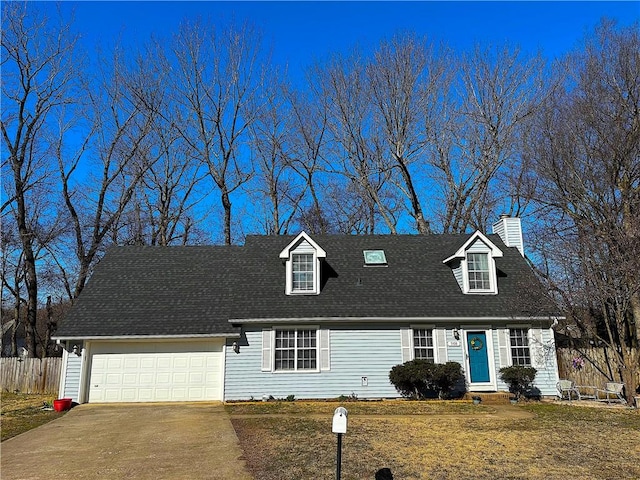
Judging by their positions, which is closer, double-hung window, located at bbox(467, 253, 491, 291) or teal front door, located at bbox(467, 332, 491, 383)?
teal front door, located at bbox(467, 332, 491, 383)

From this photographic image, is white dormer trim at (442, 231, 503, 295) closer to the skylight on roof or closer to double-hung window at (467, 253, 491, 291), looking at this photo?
double-hung window at (467, 253, 491, 291)

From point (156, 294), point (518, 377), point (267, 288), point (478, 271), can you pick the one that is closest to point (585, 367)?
point (518, 377)

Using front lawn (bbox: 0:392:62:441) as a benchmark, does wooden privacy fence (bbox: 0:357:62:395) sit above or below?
above

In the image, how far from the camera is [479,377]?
585 inches

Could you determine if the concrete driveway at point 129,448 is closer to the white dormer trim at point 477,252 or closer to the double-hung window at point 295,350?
the double-hung window at point 295,350

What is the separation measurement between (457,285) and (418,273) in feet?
4.68

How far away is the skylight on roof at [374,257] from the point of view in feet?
58.0

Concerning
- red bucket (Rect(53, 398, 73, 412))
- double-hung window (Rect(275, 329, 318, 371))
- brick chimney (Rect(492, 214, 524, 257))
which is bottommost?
red bucket (Rect(53, 398, 73, 412))

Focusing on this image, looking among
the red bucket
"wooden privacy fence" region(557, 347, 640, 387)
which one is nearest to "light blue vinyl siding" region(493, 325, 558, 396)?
"wooden privacy fence" region(557, 347, 640, 387)

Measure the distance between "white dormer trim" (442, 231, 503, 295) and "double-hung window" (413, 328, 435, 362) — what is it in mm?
2180

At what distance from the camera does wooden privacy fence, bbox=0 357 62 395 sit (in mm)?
18062

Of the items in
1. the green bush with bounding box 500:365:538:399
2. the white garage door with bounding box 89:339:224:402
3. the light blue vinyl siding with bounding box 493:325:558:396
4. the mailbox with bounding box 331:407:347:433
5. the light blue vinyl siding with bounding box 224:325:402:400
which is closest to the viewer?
the mailbox with bounding box 331:407:347:433

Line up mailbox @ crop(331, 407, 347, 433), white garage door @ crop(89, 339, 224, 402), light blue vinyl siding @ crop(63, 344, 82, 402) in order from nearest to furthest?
mailbox @ crop(331, 407, 347, 433) < light blue vinyl siding @ crop(63, 344, 82, 402) < white garage door @ crop(89, 339, 224, 402)

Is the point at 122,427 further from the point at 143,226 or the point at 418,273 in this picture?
the point at 143,226
